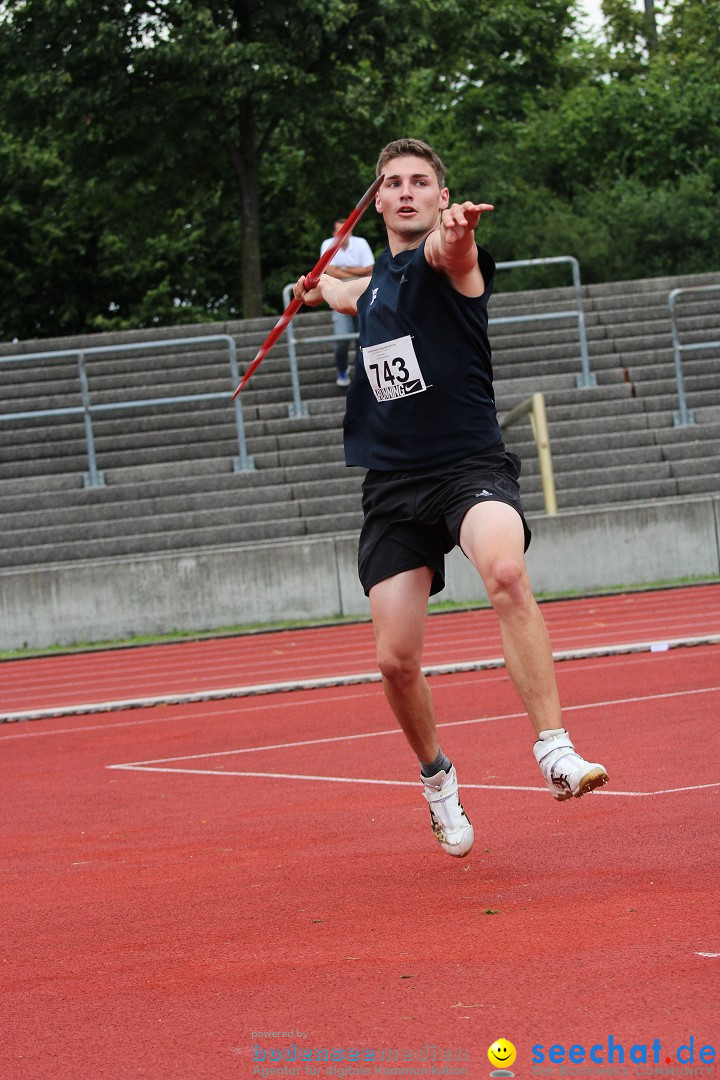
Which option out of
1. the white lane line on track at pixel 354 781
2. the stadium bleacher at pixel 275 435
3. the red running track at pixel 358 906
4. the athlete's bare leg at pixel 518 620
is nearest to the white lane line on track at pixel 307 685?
the red running track at pixel 358 906

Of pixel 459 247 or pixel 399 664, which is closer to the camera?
pixel 459 247

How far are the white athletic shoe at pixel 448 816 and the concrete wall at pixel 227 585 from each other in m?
11.3

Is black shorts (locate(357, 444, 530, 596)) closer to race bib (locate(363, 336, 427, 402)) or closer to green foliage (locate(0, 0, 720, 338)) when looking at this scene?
race bib (locate(363, 336, 427, 402))

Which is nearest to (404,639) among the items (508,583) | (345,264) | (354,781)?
(508,583)

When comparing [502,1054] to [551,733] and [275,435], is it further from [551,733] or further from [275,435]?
[275,435]

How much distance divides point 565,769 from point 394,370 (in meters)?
1.43

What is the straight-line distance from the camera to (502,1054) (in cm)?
301

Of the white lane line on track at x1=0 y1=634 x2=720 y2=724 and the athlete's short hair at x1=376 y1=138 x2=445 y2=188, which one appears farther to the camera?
the white lane line on track at x1=0 y1=634 x2=720 y2=724

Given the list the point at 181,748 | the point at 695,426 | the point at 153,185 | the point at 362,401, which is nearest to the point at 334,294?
the point at 362,401

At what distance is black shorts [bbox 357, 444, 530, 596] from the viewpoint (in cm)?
507

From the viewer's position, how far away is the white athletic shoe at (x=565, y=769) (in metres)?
4.52

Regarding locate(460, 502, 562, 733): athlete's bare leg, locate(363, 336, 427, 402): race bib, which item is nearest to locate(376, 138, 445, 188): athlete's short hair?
locate(363, 336, 427, 402): race bib

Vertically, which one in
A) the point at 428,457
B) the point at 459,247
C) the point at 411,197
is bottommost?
the point at 428,457

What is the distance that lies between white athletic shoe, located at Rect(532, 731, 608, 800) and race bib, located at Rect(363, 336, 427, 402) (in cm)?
123
